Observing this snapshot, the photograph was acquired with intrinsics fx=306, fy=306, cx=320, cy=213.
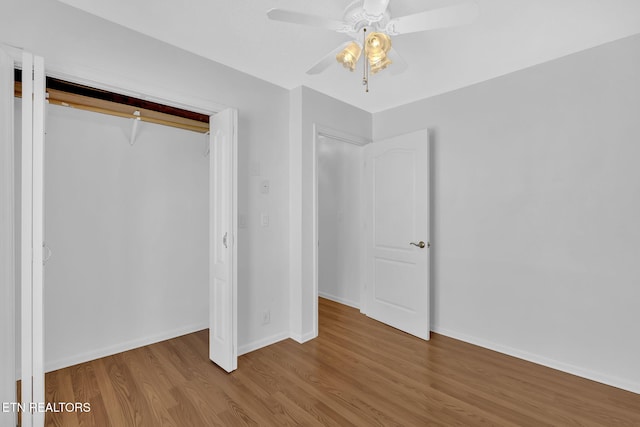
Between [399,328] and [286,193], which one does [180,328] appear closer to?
[286,193]

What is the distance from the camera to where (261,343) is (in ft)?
9.29

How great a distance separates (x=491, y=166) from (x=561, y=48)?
992 millimetres

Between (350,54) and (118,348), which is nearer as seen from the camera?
(350,54)

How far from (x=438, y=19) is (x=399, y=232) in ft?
7.16

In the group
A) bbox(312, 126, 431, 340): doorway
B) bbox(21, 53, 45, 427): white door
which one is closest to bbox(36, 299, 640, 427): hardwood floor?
bbox(21, 53, 45, 427): white door

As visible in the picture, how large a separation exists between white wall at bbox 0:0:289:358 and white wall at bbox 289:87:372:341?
0.26 feet

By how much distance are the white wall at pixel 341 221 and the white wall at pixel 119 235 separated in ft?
5.95

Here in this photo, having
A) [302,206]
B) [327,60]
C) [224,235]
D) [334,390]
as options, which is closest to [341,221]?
[302,206]

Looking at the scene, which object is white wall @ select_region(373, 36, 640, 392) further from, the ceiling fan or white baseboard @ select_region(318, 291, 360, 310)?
the ceiling fan

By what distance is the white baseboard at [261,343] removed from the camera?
2693 millimetres

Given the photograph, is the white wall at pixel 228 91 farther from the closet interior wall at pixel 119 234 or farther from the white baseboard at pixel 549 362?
the white baseboard at pixel 549 362

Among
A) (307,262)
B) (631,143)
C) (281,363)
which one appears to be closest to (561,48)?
(631,143)

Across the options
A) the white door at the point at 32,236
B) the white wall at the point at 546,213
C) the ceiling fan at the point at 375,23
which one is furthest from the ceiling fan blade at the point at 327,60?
the white wall at the point at 546,213

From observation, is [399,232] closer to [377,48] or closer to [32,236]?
[377,48]
